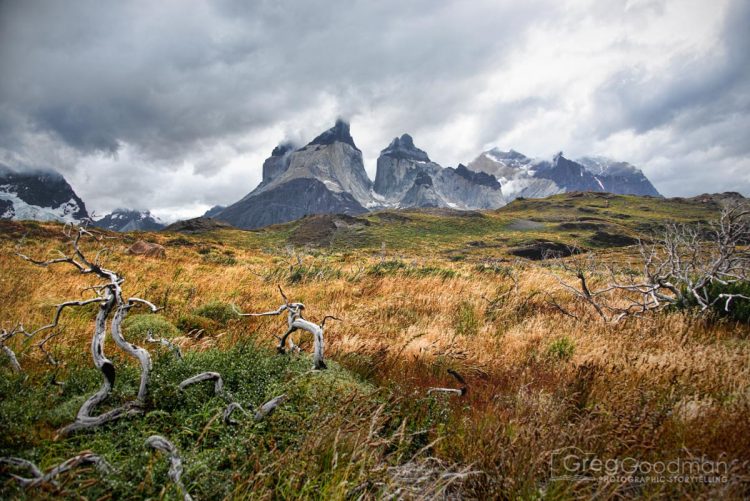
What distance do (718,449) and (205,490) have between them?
3.78m

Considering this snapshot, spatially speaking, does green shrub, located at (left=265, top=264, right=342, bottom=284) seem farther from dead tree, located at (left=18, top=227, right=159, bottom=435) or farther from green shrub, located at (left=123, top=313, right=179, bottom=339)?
dead tree, located at (left=18, top=227, right=159, bottom=435)

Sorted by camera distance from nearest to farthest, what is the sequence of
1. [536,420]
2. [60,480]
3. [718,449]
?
[60,480]
[718,449]
[536,420]

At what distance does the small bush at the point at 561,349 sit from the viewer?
16.4 ft

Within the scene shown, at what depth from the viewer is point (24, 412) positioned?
8.39 feet

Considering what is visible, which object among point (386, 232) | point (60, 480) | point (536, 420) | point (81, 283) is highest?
point (386, 232)

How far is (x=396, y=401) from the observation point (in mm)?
3336

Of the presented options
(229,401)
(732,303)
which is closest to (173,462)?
(229,401)

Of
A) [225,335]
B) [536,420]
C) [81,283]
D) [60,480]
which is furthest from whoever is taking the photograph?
[81,283]

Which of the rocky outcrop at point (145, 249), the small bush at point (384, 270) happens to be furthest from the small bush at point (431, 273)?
the rocky outcrop at point (145, 249)

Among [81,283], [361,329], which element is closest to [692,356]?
[361,329]

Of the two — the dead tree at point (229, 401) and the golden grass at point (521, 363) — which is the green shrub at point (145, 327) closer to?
the golden grass at point (521, 363)

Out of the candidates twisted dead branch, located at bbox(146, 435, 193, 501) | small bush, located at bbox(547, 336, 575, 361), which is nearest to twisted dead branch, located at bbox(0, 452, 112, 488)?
twisted dead branch, located at bbox(146, 435, 193, 501)

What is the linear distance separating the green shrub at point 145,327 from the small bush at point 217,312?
1120 millimetres

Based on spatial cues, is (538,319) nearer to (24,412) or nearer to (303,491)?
(303,491)
